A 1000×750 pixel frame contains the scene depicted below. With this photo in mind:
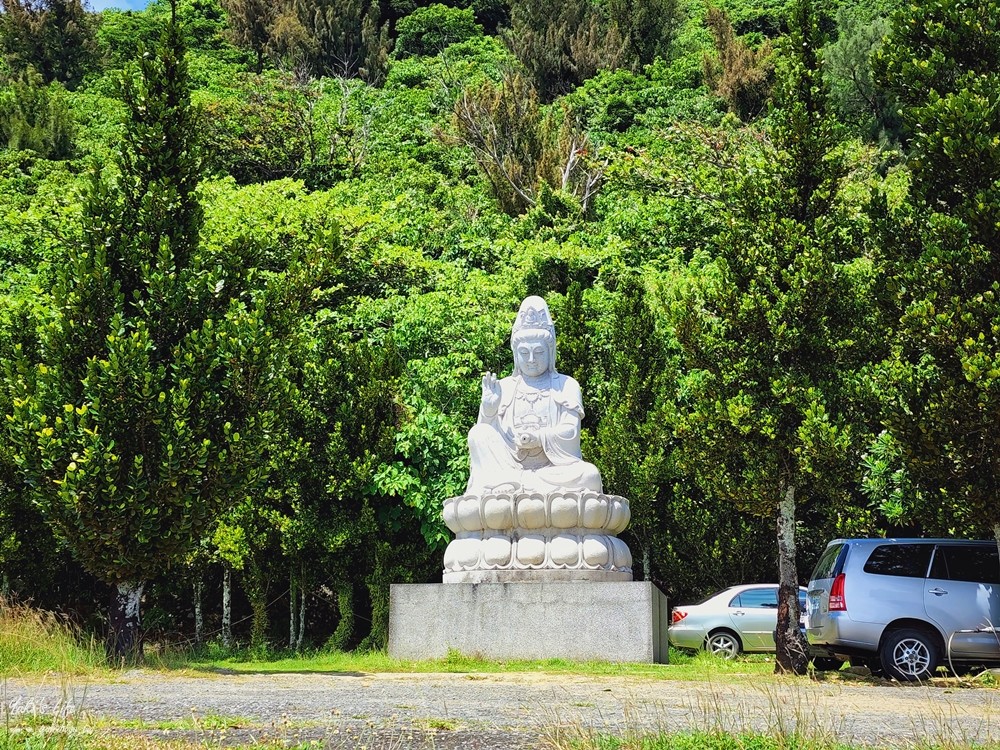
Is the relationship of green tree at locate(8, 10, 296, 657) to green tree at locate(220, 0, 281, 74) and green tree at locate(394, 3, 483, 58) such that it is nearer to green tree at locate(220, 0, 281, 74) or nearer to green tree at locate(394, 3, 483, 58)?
green tree at locate(220, 0, 281, 74)

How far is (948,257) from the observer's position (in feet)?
37.9

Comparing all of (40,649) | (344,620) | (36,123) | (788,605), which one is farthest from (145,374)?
(36,123)

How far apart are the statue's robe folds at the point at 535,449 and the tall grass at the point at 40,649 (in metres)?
4.98

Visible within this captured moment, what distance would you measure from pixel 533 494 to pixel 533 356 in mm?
2299

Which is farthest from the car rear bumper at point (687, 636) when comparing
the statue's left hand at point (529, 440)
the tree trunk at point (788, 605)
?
the statue's left hand at point (529, 440)

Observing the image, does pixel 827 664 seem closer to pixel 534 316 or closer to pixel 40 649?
pixel 534 316

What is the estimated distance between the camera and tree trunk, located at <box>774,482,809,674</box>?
478 inches

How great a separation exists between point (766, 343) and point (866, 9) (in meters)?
30.1

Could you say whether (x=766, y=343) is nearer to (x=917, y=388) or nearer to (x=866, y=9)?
(x=917, y=388)

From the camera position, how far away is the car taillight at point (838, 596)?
464 inches

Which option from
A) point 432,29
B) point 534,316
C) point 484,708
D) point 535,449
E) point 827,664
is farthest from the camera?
point 432,29

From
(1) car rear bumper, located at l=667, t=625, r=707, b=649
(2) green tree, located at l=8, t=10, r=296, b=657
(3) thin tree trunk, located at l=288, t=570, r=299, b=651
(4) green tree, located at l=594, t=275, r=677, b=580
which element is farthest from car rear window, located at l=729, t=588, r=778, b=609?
(2) green tree, located at l=8, t=10, r=296, b=657

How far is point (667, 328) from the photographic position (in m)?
19.1

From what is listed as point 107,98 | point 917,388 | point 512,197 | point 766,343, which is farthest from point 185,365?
point 107,98
